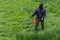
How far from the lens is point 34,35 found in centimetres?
816

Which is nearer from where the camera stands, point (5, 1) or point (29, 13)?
point (29, 13)

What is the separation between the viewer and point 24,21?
11.2 metres

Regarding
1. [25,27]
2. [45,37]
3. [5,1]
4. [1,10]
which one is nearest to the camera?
[45,37]

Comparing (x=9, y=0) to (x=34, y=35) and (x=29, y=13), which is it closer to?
(x=29, y=13)

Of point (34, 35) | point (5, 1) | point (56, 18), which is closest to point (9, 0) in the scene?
point (5, 1)

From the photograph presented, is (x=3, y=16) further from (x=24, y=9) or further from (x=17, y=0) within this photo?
(x=17, y=0)

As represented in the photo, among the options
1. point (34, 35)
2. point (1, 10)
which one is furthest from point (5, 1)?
point (34, 35)

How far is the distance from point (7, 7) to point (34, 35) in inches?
197

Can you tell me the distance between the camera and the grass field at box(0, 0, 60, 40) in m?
8.21

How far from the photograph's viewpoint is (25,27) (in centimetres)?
1061

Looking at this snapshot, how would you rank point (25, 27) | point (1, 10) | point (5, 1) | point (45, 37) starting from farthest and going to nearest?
point (5, 1), point (1, 10), point (25, 27), point (45, 37)

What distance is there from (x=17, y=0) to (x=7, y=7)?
1259 mm

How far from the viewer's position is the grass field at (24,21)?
26.9ft

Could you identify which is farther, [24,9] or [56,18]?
[24,9]
